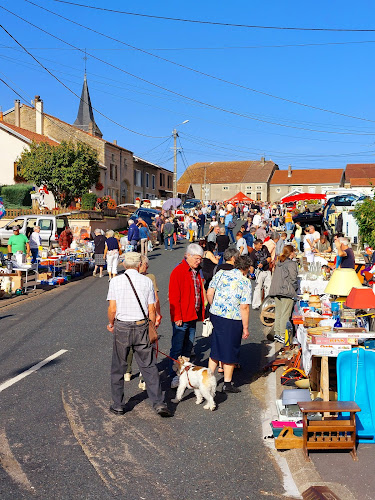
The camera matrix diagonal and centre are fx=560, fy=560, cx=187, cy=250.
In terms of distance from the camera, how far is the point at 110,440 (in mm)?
5668

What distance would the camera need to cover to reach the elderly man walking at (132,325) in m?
6.29

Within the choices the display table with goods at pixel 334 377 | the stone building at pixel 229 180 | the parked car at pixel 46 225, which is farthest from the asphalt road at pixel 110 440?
the stone building at pixel 229 180

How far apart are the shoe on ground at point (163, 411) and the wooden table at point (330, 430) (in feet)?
5.23

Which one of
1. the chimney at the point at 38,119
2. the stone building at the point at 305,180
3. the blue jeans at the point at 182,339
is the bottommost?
the blue jeans at the point at 182,339

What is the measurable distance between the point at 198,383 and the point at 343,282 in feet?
8.70

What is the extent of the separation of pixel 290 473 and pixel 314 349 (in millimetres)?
1817

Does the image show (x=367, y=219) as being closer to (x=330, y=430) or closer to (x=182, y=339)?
(x=182, y=339)

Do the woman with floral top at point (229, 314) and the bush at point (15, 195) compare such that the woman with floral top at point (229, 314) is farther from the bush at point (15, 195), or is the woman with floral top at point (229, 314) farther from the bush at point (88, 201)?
the bush at point (15, 195)

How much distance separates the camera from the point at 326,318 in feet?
25.6

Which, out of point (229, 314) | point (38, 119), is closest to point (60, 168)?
point (38, 119)

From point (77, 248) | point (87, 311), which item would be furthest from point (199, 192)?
point (87, 311)

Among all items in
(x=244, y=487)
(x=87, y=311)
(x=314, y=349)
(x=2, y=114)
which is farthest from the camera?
(x=2, y=114)

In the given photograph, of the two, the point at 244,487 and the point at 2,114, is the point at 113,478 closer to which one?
the point at 244,487

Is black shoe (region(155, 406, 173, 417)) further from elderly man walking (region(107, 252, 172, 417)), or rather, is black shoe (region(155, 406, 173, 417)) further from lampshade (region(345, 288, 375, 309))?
lampshade (region(345, 288, 375, 309))
